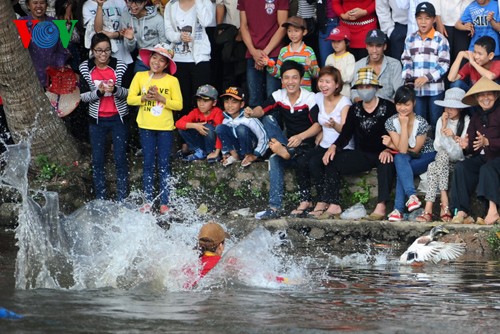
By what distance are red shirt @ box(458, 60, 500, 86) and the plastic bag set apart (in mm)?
2253

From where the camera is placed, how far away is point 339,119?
1638cm

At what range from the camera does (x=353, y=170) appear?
16250 millimetres

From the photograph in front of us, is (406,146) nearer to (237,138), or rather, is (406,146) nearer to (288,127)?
(288,127)

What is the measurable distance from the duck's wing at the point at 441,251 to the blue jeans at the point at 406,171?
1.37 m

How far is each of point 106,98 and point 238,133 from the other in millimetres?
1981

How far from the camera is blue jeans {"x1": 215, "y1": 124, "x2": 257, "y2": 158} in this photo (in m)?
17.0

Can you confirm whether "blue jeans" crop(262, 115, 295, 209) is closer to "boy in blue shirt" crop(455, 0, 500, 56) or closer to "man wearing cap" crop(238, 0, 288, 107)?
"man wearing cap" crop(238, 0, 288, 107)

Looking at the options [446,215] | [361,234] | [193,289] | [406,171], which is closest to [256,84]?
[406,171]

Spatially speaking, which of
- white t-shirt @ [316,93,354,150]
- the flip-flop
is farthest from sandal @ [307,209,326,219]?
white t-shirt @ [316,93,354,150]

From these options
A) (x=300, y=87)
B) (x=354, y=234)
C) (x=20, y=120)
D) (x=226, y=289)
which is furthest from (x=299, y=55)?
(x=226, y=289)

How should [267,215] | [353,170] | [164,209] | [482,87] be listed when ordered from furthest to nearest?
1. [164,209]
2. [267,215]
3. [353,170]
4. [482,87]

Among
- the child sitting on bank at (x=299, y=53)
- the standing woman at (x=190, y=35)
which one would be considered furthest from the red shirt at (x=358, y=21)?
the standing woman at (x=190, y=35)

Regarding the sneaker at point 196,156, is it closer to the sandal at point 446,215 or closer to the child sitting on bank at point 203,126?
the child sitting on bank at point 203,126

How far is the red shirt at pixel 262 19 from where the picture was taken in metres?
17.3
